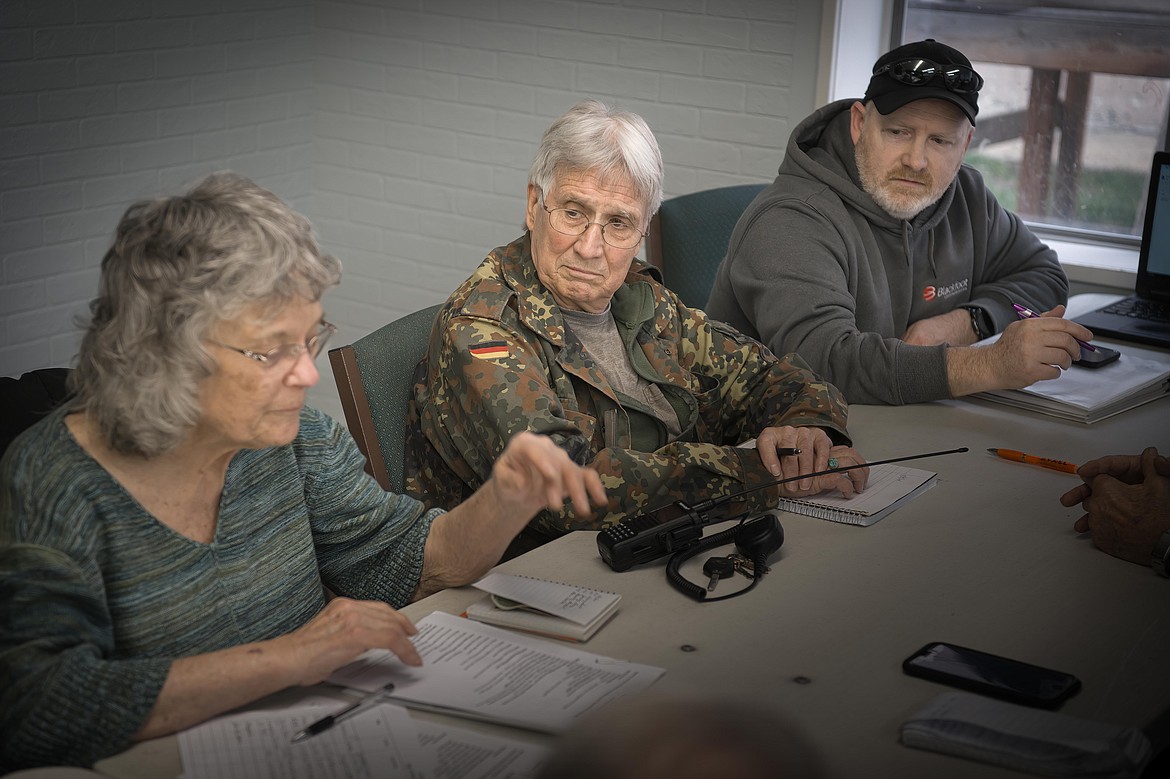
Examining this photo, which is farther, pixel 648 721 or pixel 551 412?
pixel 551 412

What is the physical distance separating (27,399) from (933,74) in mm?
1848

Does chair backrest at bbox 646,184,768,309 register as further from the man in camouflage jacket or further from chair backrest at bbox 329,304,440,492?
chair backrest at bbox 329,304,440,492

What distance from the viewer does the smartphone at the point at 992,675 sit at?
1311mm

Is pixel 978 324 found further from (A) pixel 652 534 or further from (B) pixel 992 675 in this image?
(B) pixel 992 675

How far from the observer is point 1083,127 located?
356 cm

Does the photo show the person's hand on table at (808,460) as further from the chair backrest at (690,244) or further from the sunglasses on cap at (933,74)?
the chair backrest at (690,244)

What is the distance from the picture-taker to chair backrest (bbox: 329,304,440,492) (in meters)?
1.97

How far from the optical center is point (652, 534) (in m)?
1.63

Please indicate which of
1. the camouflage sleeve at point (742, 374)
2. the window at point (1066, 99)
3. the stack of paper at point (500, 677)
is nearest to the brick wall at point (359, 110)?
the window at point (1066, 99)

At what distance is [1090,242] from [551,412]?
2428 millimetres

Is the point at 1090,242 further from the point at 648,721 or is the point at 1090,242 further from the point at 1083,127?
the point at 648,721

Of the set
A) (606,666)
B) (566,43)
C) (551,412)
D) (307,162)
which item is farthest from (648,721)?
(307,162)

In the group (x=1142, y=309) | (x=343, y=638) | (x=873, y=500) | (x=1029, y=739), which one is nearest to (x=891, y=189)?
(x=1142, y=309)

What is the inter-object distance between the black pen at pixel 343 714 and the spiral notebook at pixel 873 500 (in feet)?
2.52
